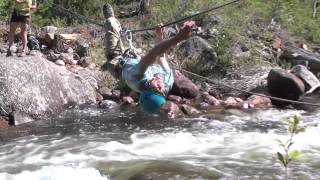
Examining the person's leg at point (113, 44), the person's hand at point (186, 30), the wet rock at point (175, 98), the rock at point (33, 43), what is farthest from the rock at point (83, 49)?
the person's hand at point (186, 30)

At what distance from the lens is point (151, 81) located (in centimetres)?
597

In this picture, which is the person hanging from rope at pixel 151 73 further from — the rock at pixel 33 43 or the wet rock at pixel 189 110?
the rock at pixel 33 43

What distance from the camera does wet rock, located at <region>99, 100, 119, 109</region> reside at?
11.3 metres

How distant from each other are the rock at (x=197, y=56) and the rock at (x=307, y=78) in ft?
6.02

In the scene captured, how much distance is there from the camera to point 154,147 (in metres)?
8.47

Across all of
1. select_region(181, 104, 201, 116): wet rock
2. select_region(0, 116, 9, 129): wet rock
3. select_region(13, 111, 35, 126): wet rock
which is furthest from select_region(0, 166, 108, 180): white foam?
select_region(181, 104, 201, 116): wet rock

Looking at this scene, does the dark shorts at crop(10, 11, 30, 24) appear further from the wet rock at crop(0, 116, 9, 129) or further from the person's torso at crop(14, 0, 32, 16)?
the wet rock at crop(0, 116, 9, 129)

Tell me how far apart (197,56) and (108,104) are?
2.83m

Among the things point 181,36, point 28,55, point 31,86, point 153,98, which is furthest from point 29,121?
point 181,36

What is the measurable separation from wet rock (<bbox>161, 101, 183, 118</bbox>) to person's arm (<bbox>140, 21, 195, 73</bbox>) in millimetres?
4815

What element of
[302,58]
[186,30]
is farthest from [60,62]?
[186,30]

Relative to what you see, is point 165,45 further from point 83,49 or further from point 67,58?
point 83,49

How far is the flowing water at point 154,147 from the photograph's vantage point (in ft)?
23.1

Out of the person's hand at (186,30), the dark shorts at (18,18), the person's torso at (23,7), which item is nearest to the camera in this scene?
the person's hand at (186,30)
